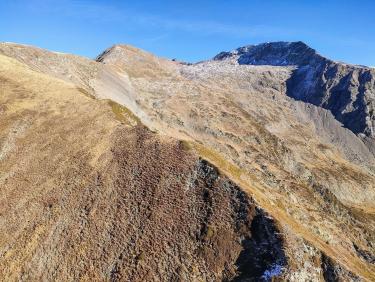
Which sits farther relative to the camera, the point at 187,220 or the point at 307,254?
the point at 187,220

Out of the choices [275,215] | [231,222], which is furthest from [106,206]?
[275,215]

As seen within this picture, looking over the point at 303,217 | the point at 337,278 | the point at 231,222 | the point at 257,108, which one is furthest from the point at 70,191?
the point at 257,108

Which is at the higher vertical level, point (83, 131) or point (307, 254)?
point (83, 131)

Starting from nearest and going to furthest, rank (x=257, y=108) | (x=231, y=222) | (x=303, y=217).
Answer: (x=231, y=222), (x=303, y=217), (x=257, y=108)

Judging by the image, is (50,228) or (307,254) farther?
(50,228)

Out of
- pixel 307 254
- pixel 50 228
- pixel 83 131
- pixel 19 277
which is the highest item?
pixel 83 131

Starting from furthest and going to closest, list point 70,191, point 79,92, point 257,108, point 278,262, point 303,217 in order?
point 257,108, point 79,92, point 303,217, point 70,191, point 278,262

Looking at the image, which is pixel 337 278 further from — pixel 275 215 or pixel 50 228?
pixel 50 228

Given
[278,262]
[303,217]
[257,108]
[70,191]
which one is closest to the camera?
[278,262]

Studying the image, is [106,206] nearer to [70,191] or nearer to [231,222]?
[70,191]
